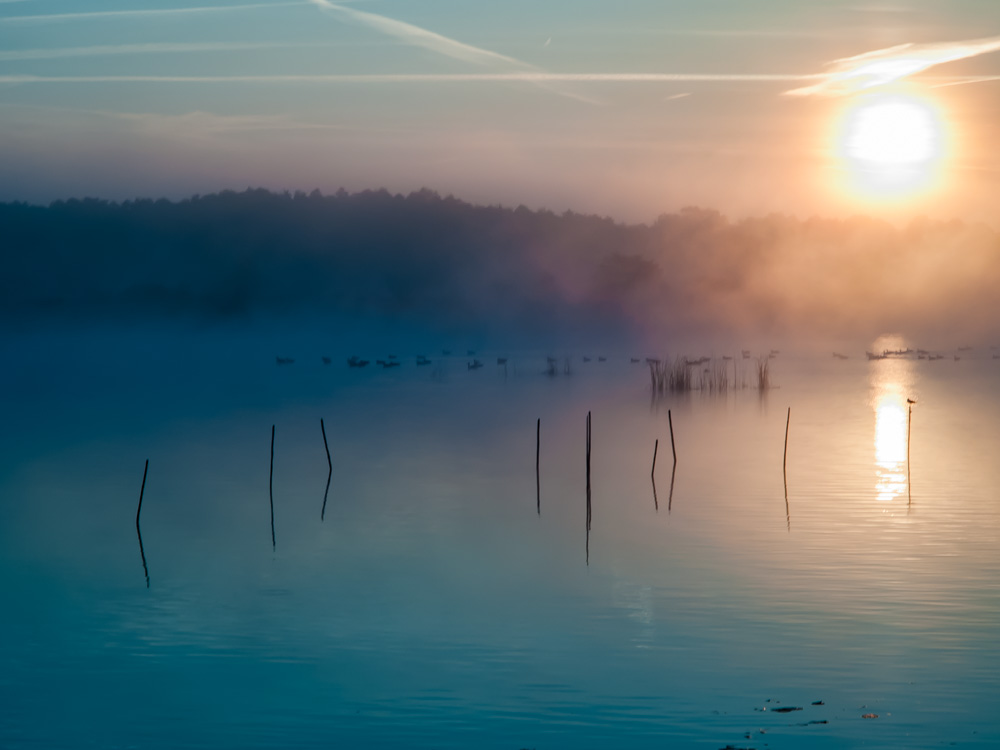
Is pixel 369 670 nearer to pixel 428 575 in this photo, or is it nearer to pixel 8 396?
pixel 428 575

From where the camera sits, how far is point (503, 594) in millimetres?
13195

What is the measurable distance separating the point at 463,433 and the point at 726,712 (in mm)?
24559

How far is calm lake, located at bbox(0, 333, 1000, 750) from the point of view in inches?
352

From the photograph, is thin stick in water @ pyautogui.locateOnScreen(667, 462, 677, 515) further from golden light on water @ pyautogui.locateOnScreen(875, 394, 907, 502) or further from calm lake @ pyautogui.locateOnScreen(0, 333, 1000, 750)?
golden light on water @ pyautogui.locateOnScreen(875, 394, 907, 502)

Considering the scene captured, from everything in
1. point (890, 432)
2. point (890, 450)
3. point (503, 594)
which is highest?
point (890, 432)

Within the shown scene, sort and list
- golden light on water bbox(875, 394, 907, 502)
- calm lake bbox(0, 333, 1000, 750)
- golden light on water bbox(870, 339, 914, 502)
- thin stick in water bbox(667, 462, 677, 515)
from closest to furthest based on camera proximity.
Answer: calm lake bbox(0, 333, 1000, 750), thin stick in water bbox(667, 462, 677, 515), golden light on water bbox(875, 394, 907, 502), golden light on water bbox(870, 339, 914, 502)

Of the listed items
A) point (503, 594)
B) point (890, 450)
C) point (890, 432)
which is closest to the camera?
point (503, 594)

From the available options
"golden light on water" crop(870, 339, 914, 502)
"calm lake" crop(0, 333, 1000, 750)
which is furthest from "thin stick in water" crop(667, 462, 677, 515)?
"golden light on water" crop(870, 339, 914, 502)

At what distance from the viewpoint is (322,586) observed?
44.7 ft

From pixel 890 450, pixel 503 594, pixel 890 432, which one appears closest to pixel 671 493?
pixel 503 594

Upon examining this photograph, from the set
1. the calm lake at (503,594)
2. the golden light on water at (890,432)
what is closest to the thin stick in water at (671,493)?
the calm lake at (503,594)

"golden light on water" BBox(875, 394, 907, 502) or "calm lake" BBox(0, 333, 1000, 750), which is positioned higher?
"golden light on water" BBox(875, 394, 907, 502)

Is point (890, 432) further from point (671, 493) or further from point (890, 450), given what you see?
point (671, 493)

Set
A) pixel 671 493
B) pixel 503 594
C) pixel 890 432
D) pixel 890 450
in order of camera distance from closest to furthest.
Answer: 1. pixel 503 594
2. pixel 671 493
3. pixel 890 450
4. pixel 890 432
